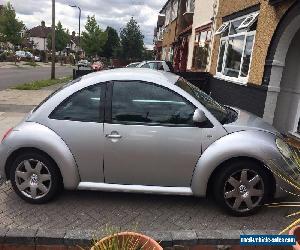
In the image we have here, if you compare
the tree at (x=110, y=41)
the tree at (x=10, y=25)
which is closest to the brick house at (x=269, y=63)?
the tree at (x=10, y=25)

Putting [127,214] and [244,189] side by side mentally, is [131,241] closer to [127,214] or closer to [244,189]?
[127,214]

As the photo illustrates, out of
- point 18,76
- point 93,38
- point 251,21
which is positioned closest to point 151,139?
point 251,21

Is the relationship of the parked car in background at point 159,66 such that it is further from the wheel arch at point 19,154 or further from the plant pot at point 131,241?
the plant pot at point 131,241

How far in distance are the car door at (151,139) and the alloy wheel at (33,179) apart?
29.6 inches

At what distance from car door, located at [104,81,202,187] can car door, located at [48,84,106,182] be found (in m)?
0.10

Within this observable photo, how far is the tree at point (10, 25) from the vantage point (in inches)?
1686

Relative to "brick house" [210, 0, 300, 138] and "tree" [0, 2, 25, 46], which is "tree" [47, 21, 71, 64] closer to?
"tree" [0, 2, 25, 46]

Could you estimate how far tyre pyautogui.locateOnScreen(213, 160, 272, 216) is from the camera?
385cm

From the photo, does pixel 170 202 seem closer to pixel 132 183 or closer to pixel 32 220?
pixel 132 183

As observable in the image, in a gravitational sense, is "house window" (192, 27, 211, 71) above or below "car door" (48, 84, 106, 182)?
above

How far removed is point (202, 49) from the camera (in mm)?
17047

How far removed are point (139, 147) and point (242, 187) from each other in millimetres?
1272

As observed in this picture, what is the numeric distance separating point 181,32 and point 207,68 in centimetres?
988

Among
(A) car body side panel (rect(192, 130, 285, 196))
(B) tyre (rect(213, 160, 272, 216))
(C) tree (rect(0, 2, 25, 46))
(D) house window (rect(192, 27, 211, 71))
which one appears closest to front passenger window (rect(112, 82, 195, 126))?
(A) car body side panel (rect(192, 130, 285, 196))
